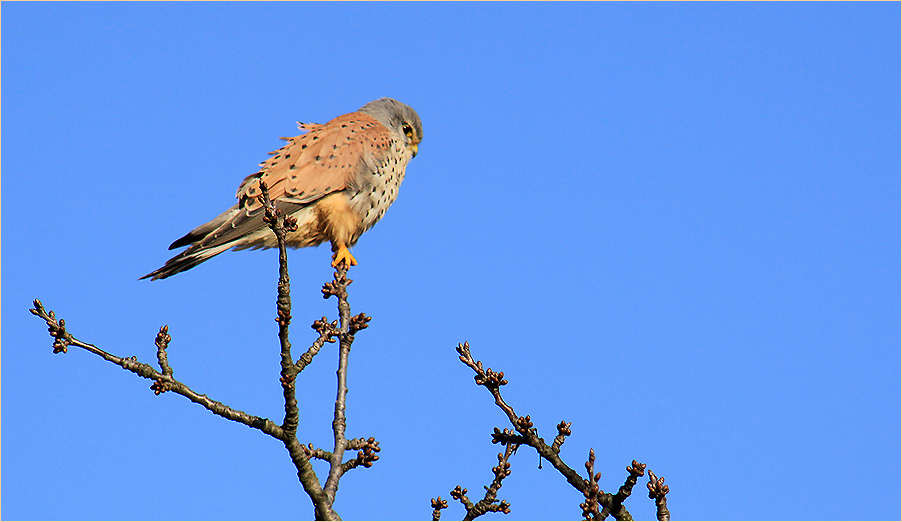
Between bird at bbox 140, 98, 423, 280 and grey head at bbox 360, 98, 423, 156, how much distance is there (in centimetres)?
34

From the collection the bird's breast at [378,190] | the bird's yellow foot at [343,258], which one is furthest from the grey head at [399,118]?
the bird's yellow foot at [343,258]

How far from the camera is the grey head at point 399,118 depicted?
18.7ft

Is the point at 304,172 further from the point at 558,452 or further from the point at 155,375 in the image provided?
the point at 558,452

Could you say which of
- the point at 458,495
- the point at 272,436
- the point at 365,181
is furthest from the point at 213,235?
the point at 458,495

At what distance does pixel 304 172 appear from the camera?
4766 mm

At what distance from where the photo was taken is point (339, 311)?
9.46ft

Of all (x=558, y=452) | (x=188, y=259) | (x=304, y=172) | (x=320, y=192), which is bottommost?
(x=558, y=452)

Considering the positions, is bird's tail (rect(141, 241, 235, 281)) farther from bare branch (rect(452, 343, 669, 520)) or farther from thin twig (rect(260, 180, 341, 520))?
bare branch (rect(452, 343, 669, 520))

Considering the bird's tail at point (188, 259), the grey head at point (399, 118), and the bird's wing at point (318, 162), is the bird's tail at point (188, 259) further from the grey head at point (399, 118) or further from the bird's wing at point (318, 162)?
the grey head at point (399, 118)

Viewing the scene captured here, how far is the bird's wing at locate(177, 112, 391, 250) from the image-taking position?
14.3 feet

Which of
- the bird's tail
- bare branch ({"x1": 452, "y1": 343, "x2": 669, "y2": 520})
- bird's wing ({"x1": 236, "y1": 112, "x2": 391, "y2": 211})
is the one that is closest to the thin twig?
bare branch ({"x1": 452, "y1": 343, "x2": 669, "y2": 520})

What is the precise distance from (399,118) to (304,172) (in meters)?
1.23

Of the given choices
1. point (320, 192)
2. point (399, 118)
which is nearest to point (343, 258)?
point (320, 192)

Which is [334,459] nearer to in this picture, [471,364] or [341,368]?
[341,368]
